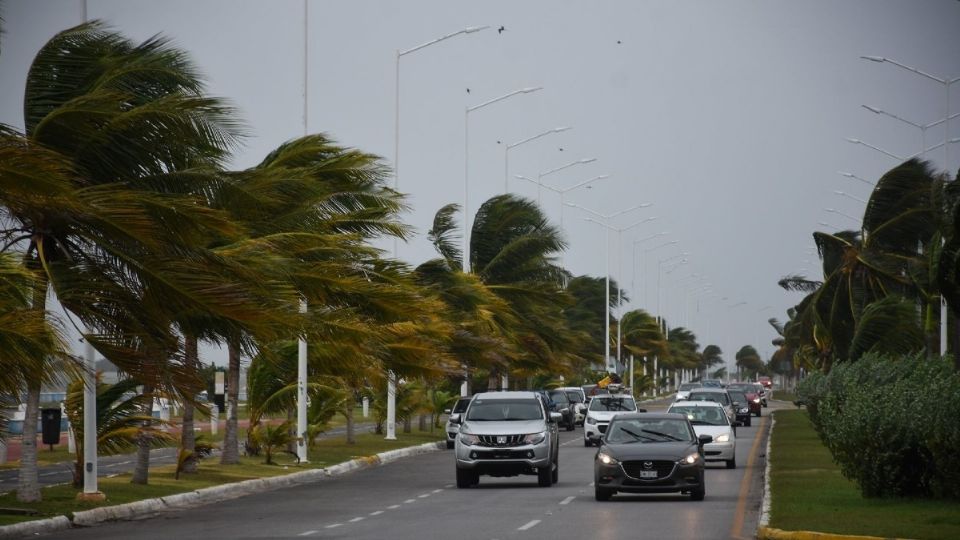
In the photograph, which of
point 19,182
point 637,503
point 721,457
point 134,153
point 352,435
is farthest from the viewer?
point 352,435

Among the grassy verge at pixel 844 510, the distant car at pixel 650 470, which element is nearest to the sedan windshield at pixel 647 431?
the distant car at pixel 650 470

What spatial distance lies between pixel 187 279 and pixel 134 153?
404cm

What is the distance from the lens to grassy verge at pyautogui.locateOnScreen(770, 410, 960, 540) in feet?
64.8

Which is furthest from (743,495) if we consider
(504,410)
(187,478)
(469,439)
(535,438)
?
(187,478)

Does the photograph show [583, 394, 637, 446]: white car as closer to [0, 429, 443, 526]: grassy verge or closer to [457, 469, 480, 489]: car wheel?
[0, 429, 443, 526]: grassy verge

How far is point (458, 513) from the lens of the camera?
25484 mm

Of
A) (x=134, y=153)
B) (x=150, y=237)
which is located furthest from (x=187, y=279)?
(x=134, y=153)

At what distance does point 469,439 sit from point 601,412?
20041 mm

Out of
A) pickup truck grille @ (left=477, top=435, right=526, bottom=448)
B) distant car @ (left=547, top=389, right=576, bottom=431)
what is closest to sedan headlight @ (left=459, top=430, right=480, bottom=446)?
pickup truck grille @ (left=477, top=435, right=526, bottom=448)

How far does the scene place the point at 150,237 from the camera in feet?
67.8

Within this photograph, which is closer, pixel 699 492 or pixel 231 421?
pixel 699 492

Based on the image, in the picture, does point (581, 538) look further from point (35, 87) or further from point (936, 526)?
point (35, 87)

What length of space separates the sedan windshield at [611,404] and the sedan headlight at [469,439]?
20.1m

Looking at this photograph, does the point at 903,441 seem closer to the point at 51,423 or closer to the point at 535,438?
the point at 535,438
